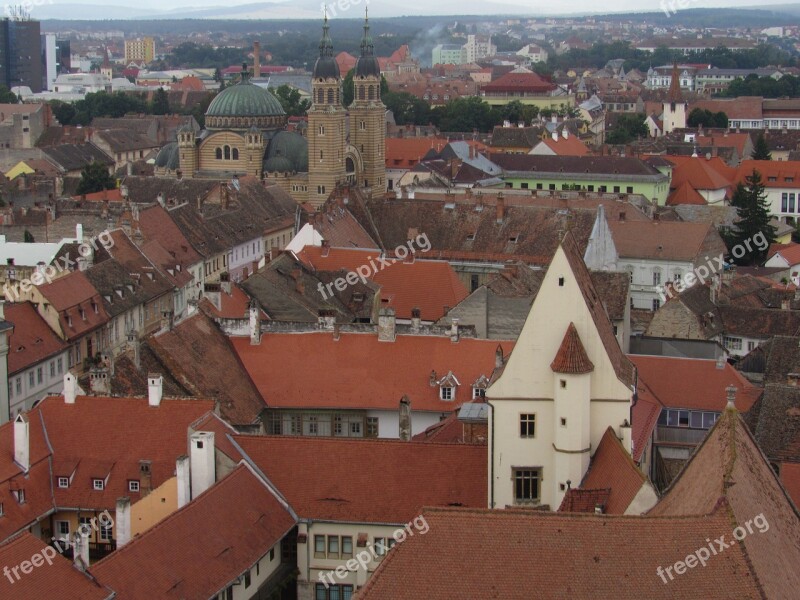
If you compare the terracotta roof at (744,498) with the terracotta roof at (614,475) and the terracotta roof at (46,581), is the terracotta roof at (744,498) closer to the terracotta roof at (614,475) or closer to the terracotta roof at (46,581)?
the terracotta roof at (614,475)

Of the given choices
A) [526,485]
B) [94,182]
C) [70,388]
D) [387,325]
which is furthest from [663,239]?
[94,182]

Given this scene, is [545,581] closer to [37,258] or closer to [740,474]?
[740,474]

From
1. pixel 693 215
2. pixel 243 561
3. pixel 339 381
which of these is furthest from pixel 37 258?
pixel 693 215

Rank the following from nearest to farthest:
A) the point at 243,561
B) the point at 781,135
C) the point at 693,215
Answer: the point at 243,561 → the point at 693,215 → the point at 781,135

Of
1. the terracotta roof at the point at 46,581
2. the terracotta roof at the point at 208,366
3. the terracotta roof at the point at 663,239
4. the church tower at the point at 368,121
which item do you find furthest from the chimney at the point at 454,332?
the church tower at the point at 368,121

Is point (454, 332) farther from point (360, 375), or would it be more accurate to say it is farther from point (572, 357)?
point (572, 357)
